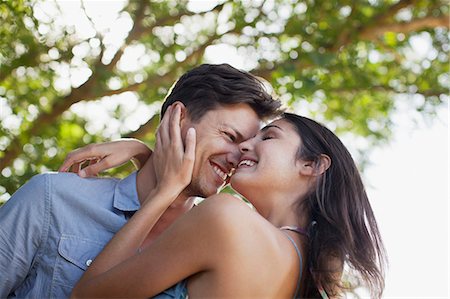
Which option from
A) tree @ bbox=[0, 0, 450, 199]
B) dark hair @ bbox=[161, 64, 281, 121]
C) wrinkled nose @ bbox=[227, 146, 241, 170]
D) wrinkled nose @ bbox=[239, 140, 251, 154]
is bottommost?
tree @ bbox=[0, 0, 450, 199]

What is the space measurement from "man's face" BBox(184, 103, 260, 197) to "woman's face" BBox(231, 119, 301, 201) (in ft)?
0.63

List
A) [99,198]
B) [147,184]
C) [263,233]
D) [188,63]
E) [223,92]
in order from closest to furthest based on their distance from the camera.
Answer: [263,233] → [99,198] → [147,184] → [223,92] → [188,63]

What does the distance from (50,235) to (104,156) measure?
1.46 ft

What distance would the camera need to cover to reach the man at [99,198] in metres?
2.52

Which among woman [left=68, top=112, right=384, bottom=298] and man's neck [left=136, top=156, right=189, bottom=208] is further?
man's neck [left=136, top=156, right=189, bottom=208]

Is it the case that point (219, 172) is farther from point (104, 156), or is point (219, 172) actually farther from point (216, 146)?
point (104, 156)

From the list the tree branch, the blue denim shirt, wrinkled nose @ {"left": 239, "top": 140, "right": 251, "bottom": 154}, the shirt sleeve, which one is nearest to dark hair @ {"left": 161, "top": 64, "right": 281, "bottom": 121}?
wrinkled nose @ {"left": 239, "top": 140, "right": 251, "bottom": 154}

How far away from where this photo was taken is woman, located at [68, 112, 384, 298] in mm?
2143

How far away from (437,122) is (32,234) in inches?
156

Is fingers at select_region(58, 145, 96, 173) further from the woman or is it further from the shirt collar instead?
the woman

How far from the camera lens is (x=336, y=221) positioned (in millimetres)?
2465

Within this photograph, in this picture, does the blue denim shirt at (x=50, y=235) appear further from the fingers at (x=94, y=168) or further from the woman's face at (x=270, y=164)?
the woman's face at (x=270, y=164)

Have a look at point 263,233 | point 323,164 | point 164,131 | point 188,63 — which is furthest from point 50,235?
point 188,63

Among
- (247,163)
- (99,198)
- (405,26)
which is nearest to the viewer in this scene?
(247,163)
